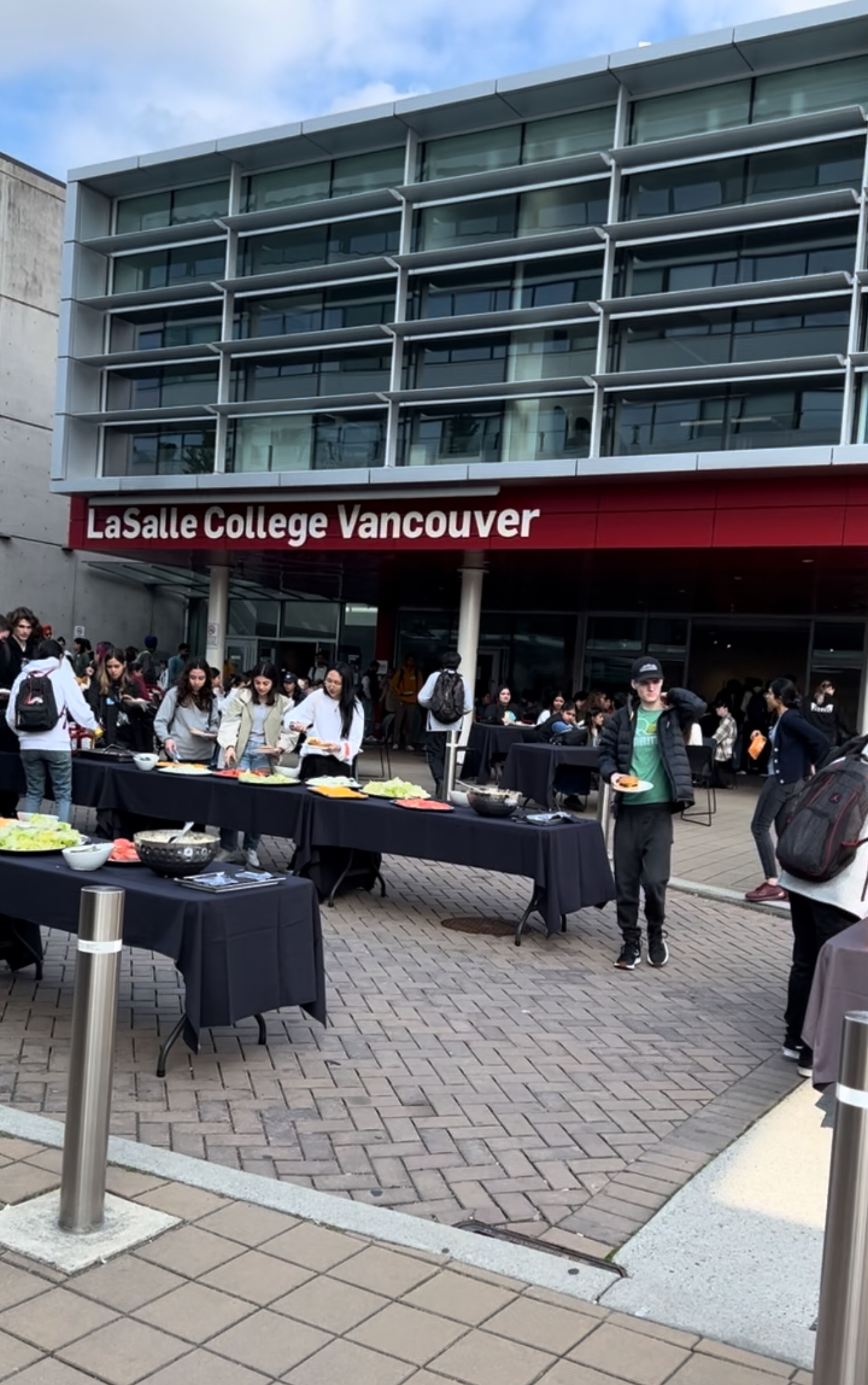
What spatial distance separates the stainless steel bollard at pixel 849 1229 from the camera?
237 cm

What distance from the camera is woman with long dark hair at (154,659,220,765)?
32.9 ft

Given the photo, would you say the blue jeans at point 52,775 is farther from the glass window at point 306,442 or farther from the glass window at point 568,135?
the glass window at point 568,135

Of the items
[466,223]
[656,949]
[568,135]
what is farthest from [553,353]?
[656,949]

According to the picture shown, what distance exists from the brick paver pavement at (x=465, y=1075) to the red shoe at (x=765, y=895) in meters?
2.01

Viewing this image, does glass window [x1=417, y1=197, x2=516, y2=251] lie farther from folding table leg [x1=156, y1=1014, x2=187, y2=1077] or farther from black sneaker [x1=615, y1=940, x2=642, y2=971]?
folding table leg [x1=156, y1=1014, x2=187, y2=1077]

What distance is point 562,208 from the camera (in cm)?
1947

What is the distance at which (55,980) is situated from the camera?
6.36 m

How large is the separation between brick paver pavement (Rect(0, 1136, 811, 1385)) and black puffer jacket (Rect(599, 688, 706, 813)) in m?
4.27

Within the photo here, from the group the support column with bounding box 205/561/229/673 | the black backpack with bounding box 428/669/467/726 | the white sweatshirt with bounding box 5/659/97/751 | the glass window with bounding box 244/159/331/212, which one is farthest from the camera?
the support column with bounding box 205/561/229/673

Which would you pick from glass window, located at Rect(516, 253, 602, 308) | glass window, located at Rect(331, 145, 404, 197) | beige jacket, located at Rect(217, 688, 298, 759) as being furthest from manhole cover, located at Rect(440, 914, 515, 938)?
glass window, located at Rect(331, 145, 404, 197)

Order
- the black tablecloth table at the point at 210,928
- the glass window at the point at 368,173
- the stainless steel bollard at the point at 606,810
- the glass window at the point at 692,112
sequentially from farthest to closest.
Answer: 1. the glass window at the point at 368,173
2. the glass window at the point at 692,112
3. the stainless steel bollard at the point at 606,810
4. the black tablecloth table at the point at 210,928

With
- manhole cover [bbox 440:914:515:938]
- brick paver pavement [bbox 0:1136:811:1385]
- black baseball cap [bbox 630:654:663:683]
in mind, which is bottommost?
manhole cover [bbox 440:914:515:938]

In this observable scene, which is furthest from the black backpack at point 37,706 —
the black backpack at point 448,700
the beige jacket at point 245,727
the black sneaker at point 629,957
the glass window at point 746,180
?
the glass window at point 746,180

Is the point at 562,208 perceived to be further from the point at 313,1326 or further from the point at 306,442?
the point at 313,1326
